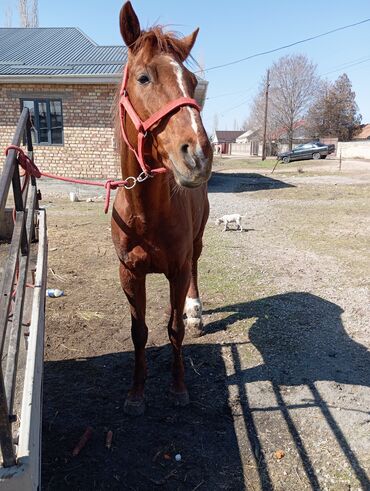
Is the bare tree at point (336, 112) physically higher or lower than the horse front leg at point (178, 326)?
higher

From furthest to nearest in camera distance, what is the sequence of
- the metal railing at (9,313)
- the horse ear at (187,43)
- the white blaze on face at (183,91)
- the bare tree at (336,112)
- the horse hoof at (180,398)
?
1. the bare tree at (336,112)
2. the horse hoof at (180,398)
3. the horse ear at (187,43)
4. the white blaze on face at (183,91)
5. the metal railing at (9,313)

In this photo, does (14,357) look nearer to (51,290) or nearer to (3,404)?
(3,404)

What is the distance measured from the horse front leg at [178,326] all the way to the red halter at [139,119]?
0.94 m

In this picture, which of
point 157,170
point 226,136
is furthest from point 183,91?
point 226,136

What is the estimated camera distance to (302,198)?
14.0 m

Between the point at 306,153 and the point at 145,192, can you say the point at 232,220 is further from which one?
the point at 306,153

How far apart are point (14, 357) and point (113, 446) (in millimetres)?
1099

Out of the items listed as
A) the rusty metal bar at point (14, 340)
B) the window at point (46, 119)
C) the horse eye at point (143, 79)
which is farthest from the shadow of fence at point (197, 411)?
the window at point (46, 119)

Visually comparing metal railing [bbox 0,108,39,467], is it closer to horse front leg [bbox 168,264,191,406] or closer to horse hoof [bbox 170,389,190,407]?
horse front leg [bbox 168,264,191,406]

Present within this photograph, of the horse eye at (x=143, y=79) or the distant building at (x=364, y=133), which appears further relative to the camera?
the distant building at (x=364, y=133)

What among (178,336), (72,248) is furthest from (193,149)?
(72,248)

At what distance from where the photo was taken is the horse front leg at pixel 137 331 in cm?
303

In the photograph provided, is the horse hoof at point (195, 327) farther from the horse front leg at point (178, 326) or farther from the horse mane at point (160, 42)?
the horse mane at point (160, 42)

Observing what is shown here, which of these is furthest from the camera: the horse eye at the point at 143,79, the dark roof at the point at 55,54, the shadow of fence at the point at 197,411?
the dark roof at the point at 55,54
